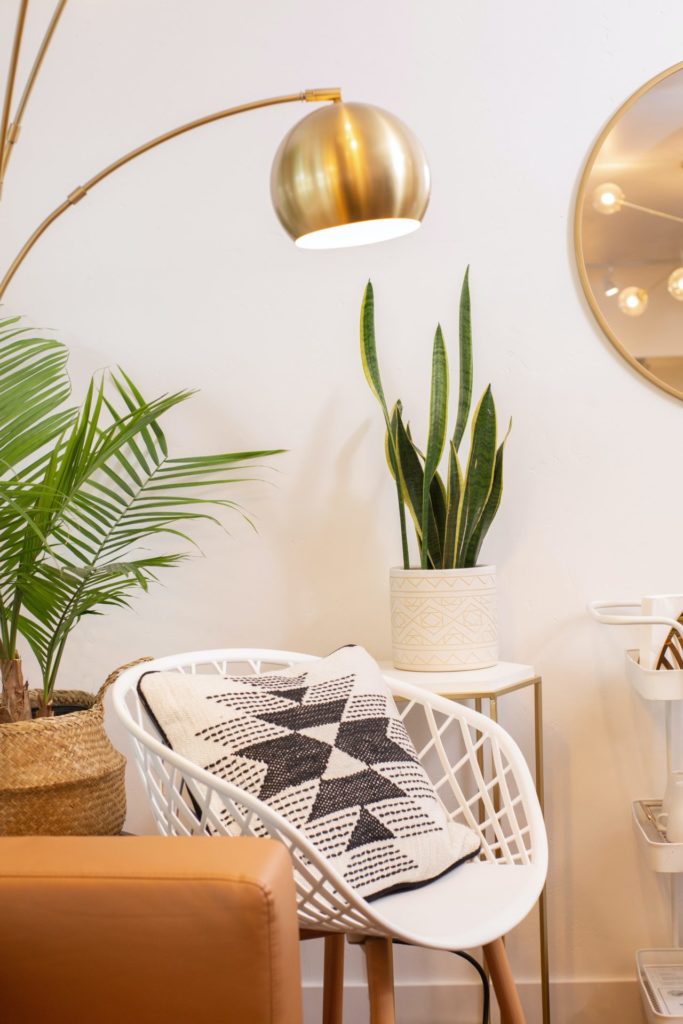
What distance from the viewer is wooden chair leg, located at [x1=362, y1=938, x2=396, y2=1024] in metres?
1.33

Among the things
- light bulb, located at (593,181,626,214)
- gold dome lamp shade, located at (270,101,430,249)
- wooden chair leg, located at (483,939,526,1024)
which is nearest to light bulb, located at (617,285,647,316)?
light bulb, located at (593,181,626,214)

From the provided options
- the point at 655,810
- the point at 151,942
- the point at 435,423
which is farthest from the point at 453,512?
the point at 151,942

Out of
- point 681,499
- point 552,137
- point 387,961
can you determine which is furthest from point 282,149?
point 681,499

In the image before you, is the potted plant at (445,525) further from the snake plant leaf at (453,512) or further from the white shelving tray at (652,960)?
the white shelving tray at (652,960)

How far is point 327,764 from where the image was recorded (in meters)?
1.47

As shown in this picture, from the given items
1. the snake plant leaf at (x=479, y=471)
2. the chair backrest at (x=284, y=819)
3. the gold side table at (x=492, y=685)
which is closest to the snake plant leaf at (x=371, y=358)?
the snake plant leaf at (x=479, y=471)

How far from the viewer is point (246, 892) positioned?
3.38 ft

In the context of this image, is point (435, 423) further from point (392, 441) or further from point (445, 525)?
point (445, 525)

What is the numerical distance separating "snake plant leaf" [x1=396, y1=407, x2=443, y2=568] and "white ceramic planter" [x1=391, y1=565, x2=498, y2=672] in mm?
82

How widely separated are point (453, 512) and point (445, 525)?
4 cm

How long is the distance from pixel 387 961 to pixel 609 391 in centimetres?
139

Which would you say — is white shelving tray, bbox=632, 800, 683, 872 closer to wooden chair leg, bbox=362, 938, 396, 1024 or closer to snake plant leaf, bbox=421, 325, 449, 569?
snake plant leaf, bbox=421, 325, 449, 569

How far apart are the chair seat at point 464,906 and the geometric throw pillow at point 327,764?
0.08 ft

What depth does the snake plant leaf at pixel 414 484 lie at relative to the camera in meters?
2.08
